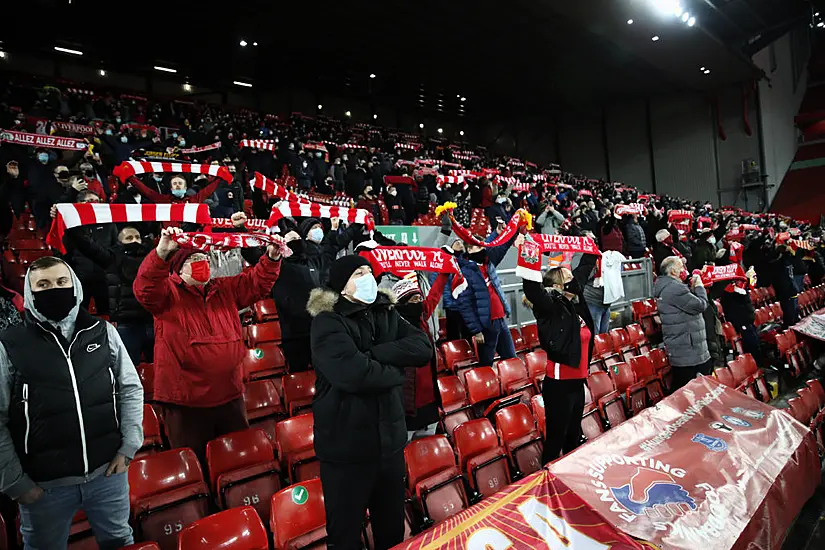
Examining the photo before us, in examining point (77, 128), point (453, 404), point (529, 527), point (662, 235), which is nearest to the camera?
point (529, 527)

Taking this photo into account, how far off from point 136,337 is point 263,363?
1.15 metres

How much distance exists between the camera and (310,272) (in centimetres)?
418

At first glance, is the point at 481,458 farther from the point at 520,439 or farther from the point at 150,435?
the point at 150,435

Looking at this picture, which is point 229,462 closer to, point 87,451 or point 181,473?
point 181,473

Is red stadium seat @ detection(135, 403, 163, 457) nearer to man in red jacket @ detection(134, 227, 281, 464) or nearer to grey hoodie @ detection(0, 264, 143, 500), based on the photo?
man in red jacket @ detection(134, 227, 281, 464)

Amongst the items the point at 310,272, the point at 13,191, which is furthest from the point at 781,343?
the point at 13,191

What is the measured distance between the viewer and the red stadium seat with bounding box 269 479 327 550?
2.38 metres

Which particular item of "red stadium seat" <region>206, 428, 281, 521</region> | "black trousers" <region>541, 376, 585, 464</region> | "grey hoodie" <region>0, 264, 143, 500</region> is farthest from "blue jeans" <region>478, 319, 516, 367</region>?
"grey hoodie" <region>0, 264, 143, 500</region>

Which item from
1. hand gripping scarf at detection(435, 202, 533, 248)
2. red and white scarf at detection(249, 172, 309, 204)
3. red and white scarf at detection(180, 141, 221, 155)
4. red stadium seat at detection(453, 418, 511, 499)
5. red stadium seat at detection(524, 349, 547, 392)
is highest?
red and white scarf at detection(180, 141, 221, 155)

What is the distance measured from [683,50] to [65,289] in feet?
72.2

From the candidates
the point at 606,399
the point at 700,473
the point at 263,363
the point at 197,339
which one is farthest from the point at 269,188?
the point at 700,473

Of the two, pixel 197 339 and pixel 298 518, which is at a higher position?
pixel 197 339

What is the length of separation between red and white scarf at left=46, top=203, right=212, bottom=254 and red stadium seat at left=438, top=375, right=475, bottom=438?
246 centimetres

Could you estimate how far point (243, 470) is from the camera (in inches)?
111
